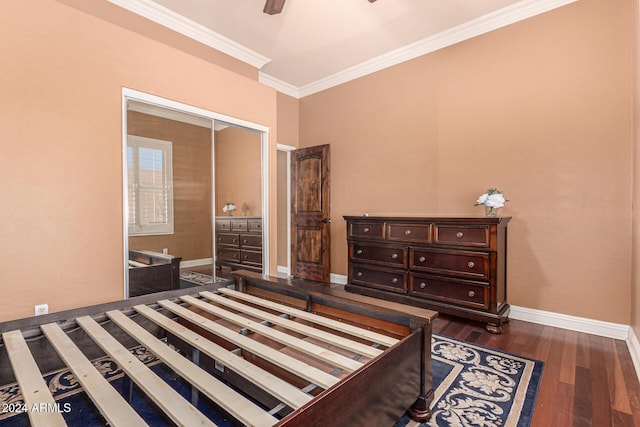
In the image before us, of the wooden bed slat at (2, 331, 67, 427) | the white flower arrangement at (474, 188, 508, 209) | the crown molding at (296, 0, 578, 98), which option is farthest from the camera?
the crown molding at (296, 0, 578, 98)

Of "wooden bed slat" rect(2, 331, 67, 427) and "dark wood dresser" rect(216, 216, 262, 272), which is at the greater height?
"dark wood dresser" rect(216, 216, 262, 272)

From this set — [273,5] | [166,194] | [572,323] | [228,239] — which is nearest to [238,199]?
[228,239]

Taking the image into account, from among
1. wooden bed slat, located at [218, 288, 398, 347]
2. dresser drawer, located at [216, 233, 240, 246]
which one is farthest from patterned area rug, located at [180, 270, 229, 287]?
wooden bed slat, located at [218, 288, 398, 347]

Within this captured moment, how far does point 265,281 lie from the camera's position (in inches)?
78.2

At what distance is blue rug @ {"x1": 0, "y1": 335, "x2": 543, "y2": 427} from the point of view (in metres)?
1.47

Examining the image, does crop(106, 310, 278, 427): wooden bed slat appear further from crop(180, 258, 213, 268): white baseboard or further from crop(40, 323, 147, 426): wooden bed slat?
crop(180, 258, 213, 268): white baseboard

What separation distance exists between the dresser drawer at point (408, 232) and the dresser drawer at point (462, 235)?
92mm

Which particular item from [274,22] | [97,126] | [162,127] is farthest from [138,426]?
[274,22]

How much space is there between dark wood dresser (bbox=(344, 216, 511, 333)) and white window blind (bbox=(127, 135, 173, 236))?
2030 mm

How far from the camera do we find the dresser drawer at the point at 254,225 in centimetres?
366

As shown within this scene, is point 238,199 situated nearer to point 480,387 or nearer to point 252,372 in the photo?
point 252,372

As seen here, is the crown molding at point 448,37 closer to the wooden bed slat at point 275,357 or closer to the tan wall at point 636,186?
the tan wall at point 636,186

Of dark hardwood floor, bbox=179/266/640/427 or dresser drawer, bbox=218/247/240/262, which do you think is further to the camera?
dresser drawer, bbox=218/247/240/262

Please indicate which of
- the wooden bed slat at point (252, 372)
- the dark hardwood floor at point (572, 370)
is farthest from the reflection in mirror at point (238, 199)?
the dark hardwood floor at point (572, 370)
